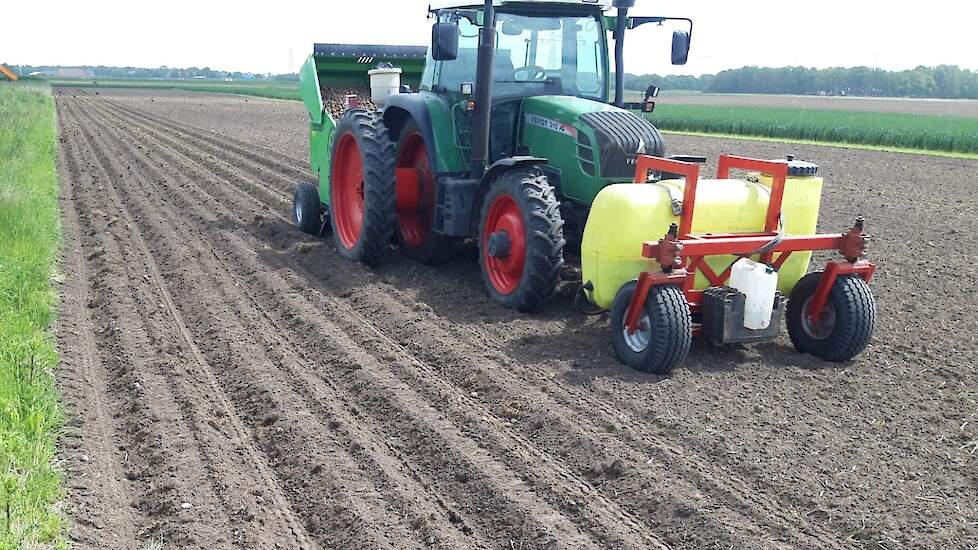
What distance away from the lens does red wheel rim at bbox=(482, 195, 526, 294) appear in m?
6.55

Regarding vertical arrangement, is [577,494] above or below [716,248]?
below

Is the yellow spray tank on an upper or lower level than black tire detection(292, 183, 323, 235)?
upper

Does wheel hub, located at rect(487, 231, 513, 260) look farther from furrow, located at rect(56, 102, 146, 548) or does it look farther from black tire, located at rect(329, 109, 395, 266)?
furrow, located at rect(56, 102, 146, 548)

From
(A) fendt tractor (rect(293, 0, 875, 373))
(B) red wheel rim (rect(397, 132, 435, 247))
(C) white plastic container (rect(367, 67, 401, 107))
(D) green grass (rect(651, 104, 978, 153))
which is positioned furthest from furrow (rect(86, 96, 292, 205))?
(D) green grass (rect(651, 104, 978, 153))

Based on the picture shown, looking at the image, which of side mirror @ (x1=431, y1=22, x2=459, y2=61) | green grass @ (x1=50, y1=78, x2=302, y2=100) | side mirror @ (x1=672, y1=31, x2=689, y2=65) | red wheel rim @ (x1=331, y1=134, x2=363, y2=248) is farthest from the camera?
green grass @ (x1=50, y1=78, x2=302, y2=100)

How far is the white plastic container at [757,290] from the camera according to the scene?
18.3 feet

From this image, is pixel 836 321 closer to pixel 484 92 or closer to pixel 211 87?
pixel 484 92

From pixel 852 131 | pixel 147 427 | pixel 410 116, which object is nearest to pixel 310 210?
pixel 410 116

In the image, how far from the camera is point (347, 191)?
8906mm

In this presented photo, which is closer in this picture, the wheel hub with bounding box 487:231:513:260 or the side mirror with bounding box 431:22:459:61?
the side mirror with bounding box 431:22:459:61

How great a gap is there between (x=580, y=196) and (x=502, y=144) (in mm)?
941

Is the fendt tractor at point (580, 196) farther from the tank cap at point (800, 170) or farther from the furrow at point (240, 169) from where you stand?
the furrow at point (240, 169)

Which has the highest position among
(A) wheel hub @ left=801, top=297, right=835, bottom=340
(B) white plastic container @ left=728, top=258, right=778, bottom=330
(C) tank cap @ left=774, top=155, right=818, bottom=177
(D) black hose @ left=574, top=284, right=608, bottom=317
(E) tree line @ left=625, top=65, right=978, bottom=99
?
(E) tree line @ left=625, top=65, right=978, bottom=99

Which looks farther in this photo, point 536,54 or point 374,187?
point 374,187
